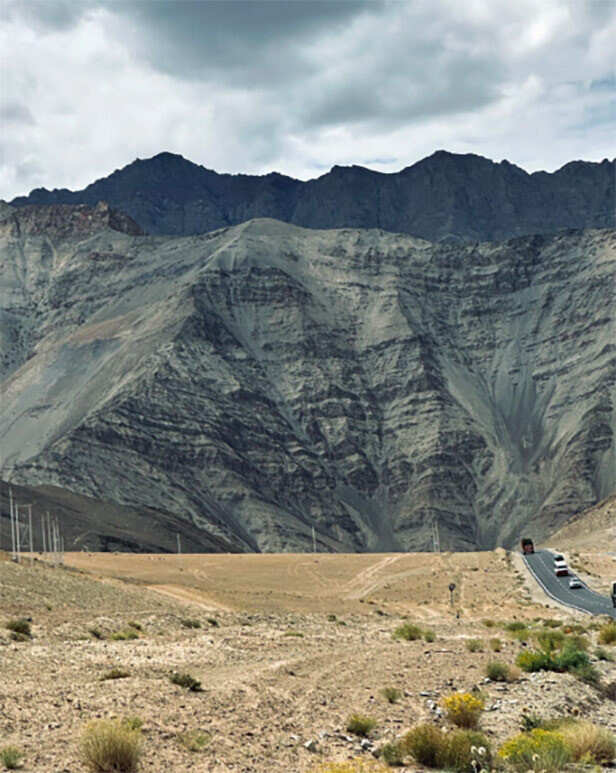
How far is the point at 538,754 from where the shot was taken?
48.1ft

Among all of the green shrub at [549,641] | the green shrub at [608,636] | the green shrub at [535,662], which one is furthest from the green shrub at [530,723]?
the green shrub at [608,636]

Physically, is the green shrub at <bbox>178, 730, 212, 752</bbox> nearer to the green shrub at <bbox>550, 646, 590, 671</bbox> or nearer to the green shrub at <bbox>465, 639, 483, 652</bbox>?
the green shrub at <bbox>550, 646, 590, 671</bbox>

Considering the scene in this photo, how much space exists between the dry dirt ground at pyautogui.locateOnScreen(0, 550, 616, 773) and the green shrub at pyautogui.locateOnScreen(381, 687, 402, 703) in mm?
155

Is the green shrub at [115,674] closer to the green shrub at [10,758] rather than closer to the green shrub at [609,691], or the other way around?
the green shrub at [10,758]

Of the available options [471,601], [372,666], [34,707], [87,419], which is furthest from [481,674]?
[87,419]

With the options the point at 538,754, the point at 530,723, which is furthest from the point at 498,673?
the point at 538,754

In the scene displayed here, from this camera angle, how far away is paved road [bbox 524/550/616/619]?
55.7 meters

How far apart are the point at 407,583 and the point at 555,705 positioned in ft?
196

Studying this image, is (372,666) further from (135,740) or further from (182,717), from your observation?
(135,740)

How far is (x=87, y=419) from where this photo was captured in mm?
189250

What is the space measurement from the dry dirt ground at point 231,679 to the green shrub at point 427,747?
Answer: 0.23 meters

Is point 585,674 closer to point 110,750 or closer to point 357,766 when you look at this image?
point 357,766

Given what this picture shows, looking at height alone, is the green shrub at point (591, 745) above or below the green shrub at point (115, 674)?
below

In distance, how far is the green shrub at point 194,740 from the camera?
15.4 meters
